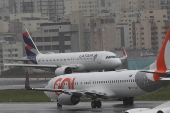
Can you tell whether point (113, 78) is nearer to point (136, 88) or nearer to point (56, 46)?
point (136, 88)

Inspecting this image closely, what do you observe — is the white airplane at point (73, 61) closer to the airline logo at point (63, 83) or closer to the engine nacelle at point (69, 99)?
the airline logo at point (63, 83)

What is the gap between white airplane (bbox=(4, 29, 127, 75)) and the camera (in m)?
87.6

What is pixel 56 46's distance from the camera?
195 meters

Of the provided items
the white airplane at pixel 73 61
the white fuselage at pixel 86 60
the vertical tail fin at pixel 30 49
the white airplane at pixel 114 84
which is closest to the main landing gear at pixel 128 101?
the white airplane at pixel 114 84

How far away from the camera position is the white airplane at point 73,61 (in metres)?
87.6

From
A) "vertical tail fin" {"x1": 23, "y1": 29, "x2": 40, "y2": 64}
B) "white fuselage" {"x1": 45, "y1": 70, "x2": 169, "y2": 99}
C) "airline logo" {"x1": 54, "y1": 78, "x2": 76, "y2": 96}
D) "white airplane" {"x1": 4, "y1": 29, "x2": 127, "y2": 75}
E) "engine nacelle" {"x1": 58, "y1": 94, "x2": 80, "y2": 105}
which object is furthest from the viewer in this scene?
"vertical tail fin" {"x1": 23, "y1": 29, "x2": 40, "y2": 64}

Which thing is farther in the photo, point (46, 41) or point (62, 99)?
point (46, 41)

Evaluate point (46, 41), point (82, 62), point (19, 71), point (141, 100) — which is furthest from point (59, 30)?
point (141, 100)

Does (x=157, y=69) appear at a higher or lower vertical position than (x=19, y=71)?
higher

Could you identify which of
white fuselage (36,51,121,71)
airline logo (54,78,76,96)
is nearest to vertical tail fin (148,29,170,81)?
airline logo (54,78,76,96)

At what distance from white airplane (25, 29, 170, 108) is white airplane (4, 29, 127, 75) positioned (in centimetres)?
3738

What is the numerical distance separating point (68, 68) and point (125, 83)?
43147 mm

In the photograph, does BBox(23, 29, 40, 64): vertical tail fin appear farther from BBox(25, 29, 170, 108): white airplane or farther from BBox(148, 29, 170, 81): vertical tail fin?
BBox(148, 29, 170, 81): vertical tail fin

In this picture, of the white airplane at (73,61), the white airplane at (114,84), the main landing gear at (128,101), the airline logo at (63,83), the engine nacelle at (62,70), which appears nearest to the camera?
the white airplane at (114,84)
